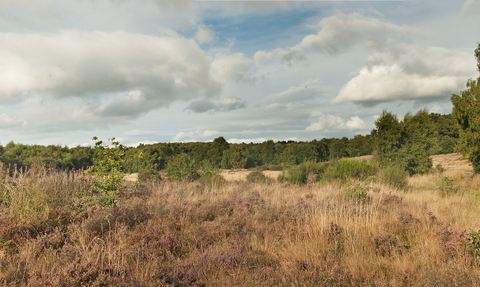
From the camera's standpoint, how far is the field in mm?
3377

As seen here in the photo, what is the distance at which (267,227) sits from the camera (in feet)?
18.5

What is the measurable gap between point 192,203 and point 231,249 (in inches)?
130

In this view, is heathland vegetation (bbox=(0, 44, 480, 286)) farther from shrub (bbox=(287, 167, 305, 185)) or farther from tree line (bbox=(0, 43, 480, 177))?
shrub (bbox=(287, 167, 305, 185))

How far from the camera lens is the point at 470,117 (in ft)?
47.8

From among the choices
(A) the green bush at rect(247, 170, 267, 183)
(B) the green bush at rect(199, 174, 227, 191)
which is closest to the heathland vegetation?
(B) the green bush at rect(199, 174, 227, 191)

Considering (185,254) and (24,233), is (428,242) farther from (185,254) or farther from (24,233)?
(24,233)

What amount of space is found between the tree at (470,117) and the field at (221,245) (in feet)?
33.2

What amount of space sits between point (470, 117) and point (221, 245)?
1654 cm

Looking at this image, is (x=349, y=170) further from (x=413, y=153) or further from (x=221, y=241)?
(x=221, y=241)

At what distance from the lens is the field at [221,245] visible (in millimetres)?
3377

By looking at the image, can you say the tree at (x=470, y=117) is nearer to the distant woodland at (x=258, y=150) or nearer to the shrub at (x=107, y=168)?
the distant woodland at (x=258, y=150)

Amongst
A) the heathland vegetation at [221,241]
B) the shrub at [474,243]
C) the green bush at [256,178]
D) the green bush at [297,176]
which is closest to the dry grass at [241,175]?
the green bush at [256,178]

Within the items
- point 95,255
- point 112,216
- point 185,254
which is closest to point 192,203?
point 112,216

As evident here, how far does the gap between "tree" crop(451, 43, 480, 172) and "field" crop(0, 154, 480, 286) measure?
10108 millimetres
